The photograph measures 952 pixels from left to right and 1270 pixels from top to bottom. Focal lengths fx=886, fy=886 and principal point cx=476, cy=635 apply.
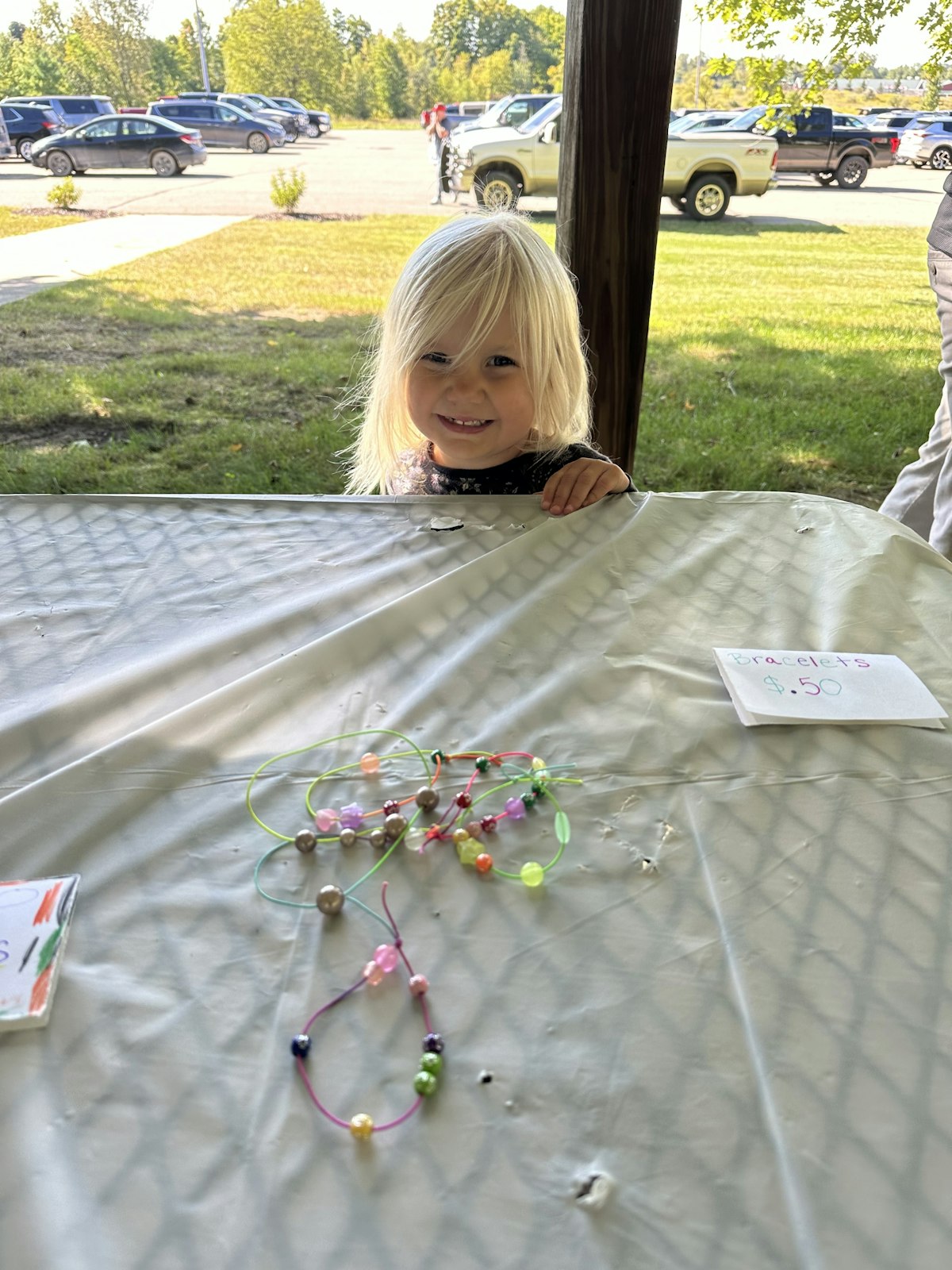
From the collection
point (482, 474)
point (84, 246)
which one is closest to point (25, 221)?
point (84, 246)

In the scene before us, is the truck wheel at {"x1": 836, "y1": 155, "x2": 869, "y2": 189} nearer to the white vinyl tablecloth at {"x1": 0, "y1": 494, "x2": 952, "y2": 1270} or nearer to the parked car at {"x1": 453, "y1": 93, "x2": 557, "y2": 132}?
the parked car at {"x1": 453, "y1": 93, "x2": 557, "y2": 132}

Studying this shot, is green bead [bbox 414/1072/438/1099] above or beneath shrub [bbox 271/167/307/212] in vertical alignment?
above

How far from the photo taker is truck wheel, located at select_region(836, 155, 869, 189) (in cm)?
1045

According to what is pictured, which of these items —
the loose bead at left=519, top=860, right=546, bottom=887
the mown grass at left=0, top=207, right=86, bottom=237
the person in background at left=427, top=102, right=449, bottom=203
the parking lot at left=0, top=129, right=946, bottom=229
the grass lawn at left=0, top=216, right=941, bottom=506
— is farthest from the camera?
the person in background at left=427, top=102, right=449, bottom=203

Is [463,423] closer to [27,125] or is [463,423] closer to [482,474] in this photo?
[482,474]

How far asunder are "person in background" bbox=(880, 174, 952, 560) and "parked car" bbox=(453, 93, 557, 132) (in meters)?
7.30

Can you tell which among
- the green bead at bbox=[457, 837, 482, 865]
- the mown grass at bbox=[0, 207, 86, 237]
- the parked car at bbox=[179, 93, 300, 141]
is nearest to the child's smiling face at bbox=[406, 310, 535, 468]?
the green bead at bbox=[457, 837, 482, 865]

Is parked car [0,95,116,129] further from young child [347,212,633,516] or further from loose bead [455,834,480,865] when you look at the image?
loose bead [455,834,480,865]

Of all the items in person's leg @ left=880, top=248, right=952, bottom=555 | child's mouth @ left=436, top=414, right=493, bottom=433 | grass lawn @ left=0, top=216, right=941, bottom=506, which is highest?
child's mouth @ left=436, top=414, right=493, bottom=433

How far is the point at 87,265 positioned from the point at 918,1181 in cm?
650

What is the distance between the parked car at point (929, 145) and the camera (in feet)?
34.5

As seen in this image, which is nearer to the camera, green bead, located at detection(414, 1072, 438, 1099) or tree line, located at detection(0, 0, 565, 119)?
green bead, located at detection(414, 1072, 438, 1099)

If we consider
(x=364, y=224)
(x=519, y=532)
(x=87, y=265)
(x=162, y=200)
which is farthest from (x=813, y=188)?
(x=519, y=532)

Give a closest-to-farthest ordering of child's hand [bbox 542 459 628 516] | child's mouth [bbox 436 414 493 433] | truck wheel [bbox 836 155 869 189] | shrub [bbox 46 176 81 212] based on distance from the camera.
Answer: child's hand [bbox 542 459 628 516] → child's mouth [bbox 436 414 493 433] → shrub [bbox 46 176 81 212] → truck wheel [bbox 836 155 869 189]
